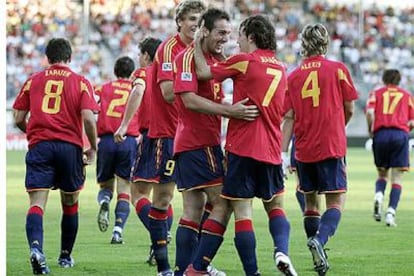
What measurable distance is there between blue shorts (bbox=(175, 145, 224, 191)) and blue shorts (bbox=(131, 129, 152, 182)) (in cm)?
132

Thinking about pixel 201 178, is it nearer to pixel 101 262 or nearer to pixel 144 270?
pixel 144 270

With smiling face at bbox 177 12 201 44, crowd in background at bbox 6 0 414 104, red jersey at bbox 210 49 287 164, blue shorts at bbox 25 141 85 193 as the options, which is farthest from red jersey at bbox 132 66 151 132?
crowd in background at bbox 6 0 414 104

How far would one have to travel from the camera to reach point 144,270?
10750 millimetres

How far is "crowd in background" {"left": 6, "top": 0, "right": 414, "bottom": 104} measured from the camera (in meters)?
44.8

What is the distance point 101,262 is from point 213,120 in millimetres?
2930

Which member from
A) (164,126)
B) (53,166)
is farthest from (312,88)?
(53,166)

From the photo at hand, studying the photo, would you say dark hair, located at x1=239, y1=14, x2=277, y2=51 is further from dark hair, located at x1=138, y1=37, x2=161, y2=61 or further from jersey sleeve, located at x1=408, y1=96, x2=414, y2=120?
jersey sleeve, located at x1=408, y1=96, x2=414, y2=120

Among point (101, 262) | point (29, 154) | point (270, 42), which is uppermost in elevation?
point (270, 42)

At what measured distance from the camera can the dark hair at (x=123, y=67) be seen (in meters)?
14.1

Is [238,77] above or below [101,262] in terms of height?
above

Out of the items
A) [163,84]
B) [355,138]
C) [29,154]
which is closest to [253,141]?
[163,84]

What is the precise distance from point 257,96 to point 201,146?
2.08ft

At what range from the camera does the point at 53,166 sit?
10.8 meters

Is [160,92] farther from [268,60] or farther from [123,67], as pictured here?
[123,67]
